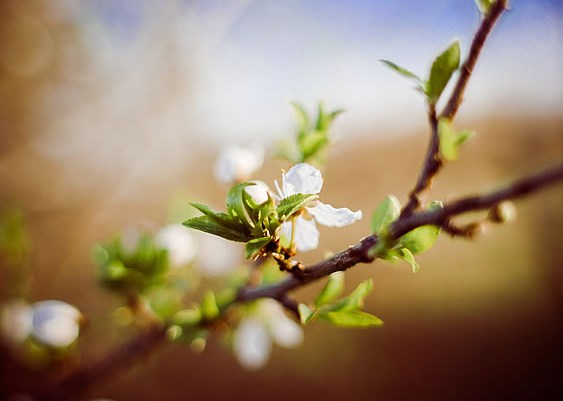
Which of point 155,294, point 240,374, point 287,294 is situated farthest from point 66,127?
point 287,294

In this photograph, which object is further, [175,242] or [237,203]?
[175,242]

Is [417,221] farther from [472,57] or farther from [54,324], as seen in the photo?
[54,324]

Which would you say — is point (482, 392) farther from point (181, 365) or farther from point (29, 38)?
point (29, 38)

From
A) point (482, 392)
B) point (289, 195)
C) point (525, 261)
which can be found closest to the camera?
point (289, 195)

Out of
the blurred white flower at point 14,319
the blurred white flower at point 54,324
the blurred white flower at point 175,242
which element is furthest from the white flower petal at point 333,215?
the blurred white flower at point 14,319

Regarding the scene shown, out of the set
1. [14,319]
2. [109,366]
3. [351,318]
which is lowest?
[351,318]

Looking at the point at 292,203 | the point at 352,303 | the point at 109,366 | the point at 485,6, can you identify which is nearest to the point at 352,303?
the point at 352,303

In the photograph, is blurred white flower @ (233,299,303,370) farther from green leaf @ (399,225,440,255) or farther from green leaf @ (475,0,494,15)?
green leaf @ (475,0,494,15)
